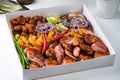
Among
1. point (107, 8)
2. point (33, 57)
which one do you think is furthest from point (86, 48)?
point (107, 8)

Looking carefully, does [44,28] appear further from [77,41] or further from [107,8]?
[107,8]

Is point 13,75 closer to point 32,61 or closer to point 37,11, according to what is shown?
point 32,61

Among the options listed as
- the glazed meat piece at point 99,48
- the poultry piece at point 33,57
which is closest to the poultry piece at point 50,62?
the poultry piece at point 33,57

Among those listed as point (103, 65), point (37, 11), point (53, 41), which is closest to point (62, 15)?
point (37, 11)

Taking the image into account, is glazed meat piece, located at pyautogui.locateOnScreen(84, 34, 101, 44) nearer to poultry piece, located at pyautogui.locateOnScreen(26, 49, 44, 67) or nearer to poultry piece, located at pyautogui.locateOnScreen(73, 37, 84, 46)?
poultry piece, located at pyautogui.locateOnScreen(73, 37, 84, 46)

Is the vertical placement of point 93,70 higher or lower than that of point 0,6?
lower

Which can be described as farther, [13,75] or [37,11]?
[37,11]

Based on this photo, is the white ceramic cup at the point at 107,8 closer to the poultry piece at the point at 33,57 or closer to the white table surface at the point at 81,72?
the white table surface at the point at 81,72
